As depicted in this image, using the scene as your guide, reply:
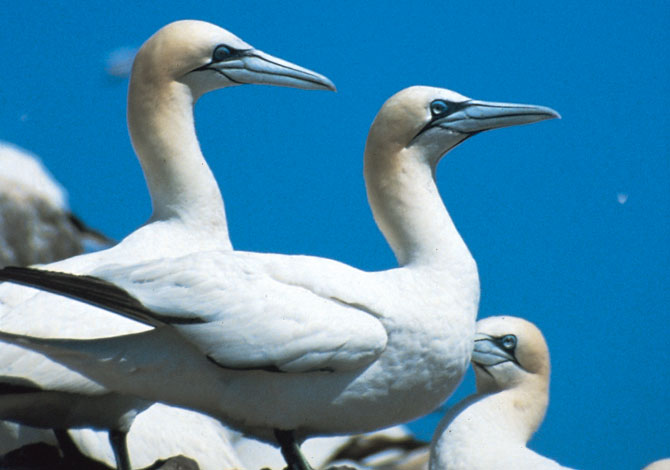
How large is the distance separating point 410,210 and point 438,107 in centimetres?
42

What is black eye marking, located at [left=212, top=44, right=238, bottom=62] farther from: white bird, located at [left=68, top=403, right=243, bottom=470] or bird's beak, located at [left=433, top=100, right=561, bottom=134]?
white bird, located at [left=68, top=403, right=243, bottom=470]

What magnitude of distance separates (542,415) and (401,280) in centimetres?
151

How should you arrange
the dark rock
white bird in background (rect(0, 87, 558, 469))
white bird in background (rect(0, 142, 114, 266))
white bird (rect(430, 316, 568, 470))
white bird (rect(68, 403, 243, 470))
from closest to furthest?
white bird in background (rect(0, 87, 558, 469)) < the dark rock < white bird (rect(430, 316, 568, 470)) < white bird (rect(68, 403, 243, 470)) < white bird in background (rect(0, 142, 114, 266))

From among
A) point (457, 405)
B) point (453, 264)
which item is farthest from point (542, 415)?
point (453, 264)

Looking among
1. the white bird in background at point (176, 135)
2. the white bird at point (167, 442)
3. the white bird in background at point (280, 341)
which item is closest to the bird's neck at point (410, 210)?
the white bird in background at point (280, 341)

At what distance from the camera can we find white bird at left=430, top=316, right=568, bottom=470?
461 cm

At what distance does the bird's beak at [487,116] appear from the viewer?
14.0 feet

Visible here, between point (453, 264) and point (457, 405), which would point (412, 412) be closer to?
point (453, 264)

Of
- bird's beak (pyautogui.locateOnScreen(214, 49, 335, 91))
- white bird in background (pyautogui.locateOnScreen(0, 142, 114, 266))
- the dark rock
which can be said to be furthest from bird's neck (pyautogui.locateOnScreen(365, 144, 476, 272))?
white bird in background (pyautogui.locateOnScreen(0, 142, 114, 266))

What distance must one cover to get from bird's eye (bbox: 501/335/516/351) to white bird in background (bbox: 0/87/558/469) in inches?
45.6

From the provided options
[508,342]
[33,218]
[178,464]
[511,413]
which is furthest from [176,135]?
[33,218]

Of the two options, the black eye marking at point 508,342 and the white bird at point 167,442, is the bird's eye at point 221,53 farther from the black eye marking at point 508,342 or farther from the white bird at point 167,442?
the black eye marking at point 508,342

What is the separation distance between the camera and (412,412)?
3.81m

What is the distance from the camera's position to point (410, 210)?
4.15 m
